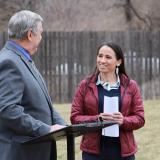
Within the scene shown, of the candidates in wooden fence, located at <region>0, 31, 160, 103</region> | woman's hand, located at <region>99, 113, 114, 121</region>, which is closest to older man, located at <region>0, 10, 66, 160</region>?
woman's hand, located at <region>99, 113, 114, 121</region>

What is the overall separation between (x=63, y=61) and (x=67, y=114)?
4.47m

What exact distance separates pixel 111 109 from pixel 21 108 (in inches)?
44.4

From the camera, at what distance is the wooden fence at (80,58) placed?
18.3 meters

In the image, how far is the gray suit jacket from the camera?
446 centimetres

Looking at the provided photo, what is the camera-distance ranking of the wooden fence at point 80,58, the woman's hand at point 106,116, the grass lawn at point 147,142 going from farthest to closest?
the wooden fence at point 80,58, the grass lawn at point 147,142, the woman's hand at point 106,116

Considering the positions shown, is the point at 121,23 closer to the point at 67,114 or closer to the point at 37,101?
the point at 67,114

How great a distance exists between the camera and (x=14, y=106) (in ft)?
14.6

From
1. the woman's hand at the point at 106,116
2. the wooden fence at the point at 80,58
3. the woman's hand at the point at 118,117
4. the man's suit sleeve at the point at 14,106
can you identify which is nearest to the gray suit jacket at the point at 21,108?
the man's suit sleeve at the point at 14,106

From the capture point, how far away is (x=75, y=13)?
3169 cm

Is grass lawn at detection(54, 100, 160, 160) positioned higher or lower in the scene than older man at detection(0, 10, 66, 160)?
lower

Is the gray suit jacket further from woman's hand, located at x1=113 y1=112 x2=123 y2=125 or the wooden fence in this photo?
the wooden fence

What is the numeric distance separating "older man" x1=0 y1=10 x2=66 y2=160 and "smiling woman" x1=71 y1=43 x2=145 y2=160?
2.10 ft

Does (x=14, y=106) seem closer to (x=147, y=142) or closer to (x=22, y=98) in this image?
(x=22, y=98)

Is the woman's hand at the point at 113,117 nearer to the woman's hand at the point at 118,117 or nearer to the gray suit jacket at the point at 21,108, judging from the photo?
the woman's hand at the point at 118,117
